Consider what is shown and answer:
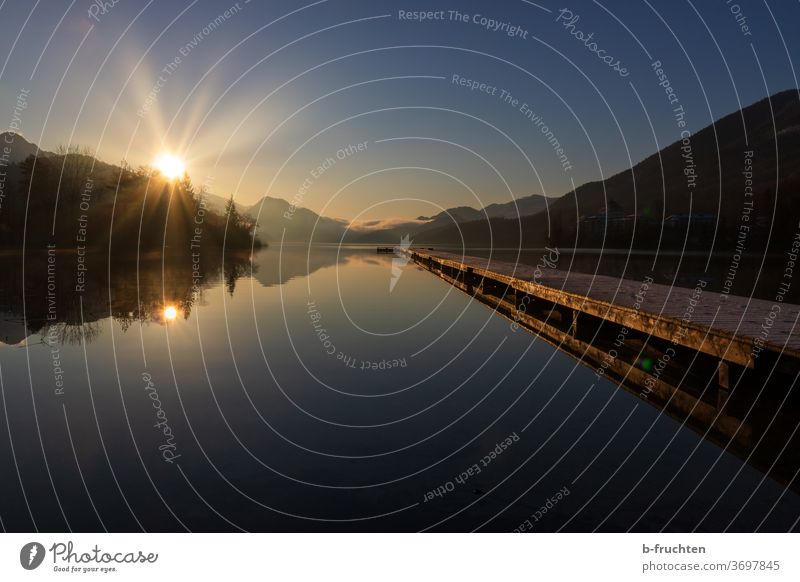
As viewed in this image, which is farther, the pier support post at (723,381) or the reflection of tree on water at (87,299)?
the reflection of tree on water at (87,299)

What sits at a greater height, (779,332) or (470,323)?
(779,332)

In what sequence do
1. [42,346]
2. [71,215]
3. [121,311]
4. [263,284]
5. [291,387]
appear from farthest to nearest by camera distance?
[71,215] < [263,284] < [121,311] < [42,346] < [291,387]

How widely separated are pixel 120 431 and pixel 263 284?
29.5 meters

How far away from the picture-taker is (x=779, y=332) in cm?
1096

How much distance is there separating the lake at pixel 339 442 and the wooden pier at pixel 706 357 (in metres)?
0.43

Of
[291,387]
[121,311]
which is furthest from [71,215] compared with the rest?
[291,387]

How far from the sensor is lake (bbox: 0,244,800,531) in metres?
6.91

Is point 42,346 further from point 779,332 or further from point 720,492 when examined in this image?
point 779,332

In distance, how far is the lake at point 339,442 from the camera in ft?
22.7
